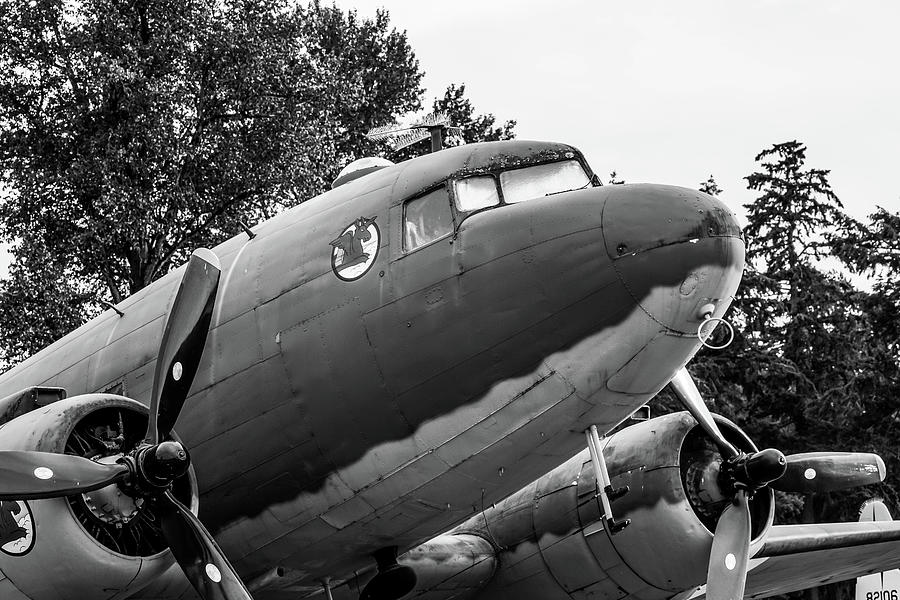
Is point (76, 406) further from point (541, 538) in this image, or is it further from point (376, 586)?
point (541, 538)

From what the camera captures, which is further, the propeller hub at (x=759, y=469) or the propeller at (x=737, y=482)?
the propeller hub at (x=759, y=469)

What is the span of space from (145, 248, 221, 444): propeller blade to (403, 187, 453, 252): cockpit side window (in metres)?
1.58

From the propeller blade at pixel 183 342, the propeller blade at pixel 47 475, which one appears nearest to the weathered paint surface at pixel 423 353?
the propeller blade at pixel 183 342

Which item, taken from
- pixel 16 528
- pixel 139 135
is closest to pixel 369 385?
pixel 16 528

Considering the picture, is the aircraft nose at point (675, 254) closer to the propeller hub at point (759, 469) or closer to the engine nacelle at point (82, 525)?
the propeller hub at point (759, 469)

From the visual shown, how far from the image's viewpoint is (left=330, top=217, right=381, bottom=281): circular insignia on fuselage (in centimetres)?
853

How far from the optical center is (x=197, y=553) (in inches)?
329

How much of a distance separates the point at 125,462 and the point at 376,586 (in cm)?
243

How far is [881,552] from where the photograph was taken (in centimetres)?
1279

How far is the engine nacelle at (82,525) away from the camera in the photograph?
26.5 ft

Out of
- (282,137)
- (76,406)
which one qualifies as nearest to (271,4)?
(282,137)

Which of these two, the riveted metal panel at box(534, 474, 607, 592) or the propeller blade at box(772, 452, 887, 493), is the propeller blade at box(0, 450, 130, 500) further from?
the propeller blade at box(772, 452, 887, 493)

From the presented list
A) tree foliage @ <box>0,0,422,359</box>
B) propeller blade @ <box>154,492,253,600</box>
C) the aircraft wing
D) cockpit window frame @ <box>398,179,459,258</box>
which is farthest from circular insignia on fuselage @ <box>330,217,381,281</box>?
tree foliage @ <box>0,0,422,359</box>

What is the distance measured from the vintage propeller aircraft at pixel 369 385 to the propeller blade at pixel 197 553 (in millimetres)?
14
